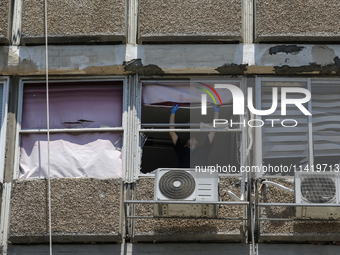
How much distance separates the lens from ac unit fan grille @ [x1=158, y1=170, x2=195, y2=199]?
7.76 m

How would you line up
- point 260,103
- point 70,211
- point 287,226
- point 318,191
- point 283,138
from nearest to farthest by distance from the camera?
point 318,191
point 287,226
point 70,211
point 283,138
point 260,103

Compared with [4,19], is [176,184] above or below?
below

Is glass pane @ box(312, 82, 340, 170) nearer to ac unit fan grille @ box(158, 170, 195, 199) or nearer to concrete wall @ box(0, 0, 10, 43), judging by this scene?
ac unit fan grille @ box(158, 170, 195, 199)

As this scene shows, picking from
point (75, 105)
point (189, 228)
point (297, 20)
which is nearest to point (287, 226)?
point (189, 228)

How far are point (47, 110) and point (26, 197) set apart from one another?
3.68 ft

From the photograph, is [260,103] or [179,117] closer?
[260,103]

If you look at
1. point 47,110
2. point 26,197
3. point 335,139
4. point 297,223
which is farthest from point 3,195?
point 335,139

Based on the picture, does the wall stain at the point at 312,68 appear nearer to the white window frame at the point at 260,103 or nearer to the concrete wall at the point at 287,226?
the white window frame at the point at 260,103

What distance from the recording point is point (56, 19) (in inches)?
355

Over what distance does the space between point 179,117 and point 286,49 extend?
169 centimetres

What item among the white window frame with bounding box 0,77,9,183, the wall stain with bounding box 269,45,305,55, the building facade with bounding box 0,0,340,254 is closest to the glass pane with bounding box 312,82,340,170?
the building facade with bounding box 0,0,340,254

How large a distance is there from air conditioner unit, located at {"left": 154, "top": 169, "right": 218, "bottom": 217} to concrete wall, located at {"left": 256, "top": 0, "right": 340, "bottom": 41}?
7.22ft

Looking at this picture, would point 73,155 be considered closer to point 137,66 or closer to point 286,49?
point 137,66

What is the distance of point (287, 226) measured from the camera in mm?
7977
